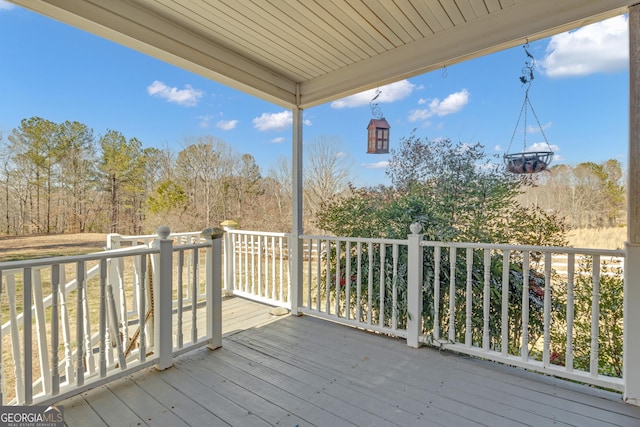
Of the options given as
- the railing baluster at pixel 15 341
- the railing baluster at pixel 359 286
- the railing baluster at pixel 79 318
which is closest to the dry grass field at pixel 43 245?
the railing baluster at pixel 15 341

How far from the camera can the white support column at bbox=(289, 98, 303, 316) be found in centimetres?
331

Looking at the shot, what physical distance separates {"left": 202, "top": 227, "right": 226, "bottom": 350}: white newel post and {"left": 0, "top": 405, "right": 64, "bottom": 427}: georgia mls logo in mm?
1005

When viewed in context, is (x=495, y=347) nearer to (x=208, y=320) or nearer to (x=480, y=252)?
(x=480, y=252)

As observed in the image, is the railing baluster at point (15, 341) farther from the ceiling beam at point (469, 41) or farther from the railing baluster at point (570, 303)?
the railing baluster at point (570, 303)

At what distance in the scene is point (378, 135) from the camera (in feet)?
10.2

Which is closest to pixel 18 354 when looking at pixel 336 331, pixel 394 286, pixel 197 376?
pixel 197 376

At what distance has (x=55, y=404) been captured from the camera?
1.67 metres

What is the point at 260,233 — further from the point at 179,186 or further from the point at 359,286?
the point at 179,186

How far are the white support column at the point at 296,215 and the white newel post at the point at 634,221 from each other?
2568 millimetres

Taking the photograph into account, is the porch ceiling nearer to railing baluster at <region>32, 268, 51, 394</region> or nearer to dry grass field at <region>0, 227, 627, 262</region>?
railing baluster at <region>32, 268, 51, 394</region>

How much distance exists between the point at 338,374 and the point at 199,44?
8.88 feet

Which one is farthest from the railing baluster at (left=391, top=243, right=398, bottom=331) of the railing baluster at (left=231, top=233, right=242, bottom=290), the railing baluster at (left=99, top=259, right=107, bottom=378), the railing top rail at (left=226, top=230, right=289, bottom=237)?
the railing baluster at (left=231, top=233, right=242, bottom=290)

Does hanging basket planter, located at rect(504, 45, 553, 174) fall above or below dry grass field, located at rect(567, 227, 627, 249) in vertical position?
above

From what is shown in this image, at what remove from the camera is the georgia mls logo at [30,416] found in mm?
1469
